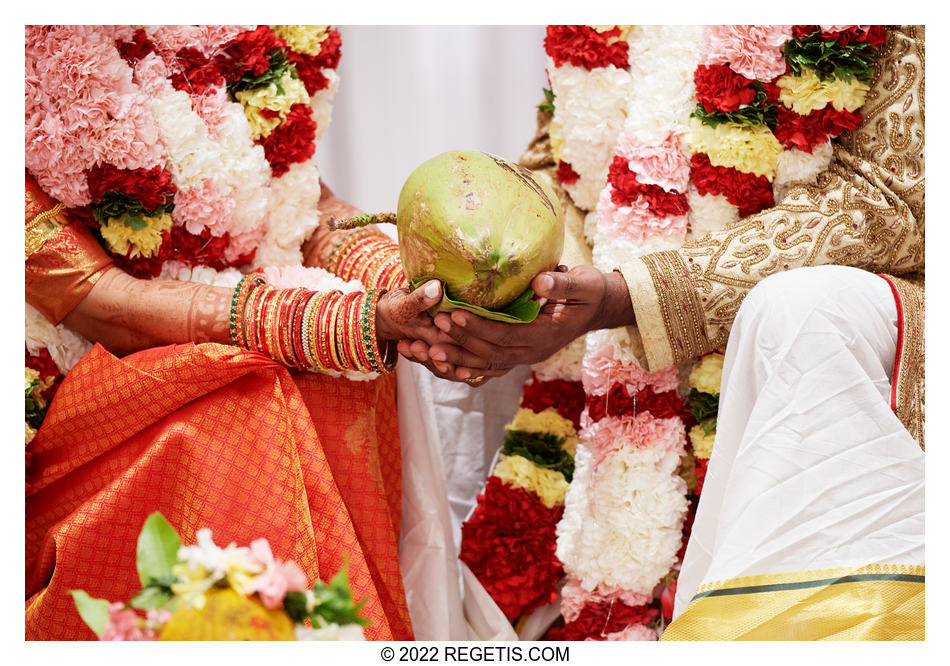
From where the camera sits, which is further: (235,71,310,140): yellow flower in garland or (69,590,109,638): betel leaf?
(235,71,310,140): yellow flower in garland

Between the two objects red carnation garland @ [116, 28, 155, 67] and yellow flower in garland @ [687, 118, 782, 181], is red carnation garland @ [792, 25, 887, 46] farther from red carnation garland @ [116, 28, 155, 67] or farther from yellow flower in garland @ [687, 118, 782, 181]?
red carnation garland @ [116, 28, 155, 67]

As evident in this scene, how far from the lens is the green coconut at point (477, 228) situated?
1409 mm

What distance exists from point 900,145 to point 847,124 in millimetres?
103

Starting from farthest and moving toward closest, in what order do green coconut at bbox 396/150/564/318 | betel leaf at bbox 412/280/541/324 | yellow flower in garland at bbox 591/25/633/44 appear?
yellow flower in garland at bbox 591/25/633/44
betel leaf at bbox 412/280/541/324
green coconut at bbox 396/150/564/318

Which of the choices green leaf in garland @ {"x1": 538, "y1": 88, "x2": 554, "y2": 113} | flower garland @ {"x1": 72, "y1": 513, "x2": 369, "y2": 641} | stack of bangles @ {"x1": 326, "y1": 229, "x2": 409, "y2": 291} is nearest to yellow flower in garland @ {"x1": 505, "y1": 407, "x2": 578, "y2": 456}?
stack of bangles @ {"x1": 326, "y1": 229, "x2": 409, "y2": 291}

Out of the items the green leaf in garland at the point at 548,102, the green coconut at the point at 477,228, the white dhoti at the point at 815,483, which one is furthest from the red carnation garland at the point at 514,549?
the green leaf in garland at the point at 548,102

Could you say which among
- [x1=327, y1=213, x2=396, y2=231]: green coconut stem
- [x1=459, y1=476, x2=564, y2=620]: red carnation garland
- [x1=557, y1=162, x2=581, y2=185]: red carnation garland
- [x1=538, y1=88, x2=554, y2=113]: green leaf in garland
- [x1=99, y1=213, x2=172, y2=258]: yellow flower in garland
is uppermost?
[x1=538, y1=88, x2=554, y2=113]: green leaf in garland

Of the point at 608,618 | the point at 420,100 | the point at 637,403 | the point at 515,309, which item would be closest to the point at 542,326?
the point at 515,309

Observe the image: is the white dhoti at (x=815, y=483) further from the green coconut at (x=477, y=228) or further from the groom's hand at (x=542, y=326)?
the green coconut at (x=477, y=228)

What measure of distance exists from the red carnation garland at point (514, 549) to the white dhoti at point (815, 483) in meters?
0.47

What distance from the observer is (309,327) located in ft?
5.23

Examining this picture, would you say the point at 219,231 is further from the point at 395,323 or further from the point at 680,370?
the point at 680,370

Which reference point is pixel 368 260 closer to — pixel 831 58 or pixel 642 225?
pixel 642 225

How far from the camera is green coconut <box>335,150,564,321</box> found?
1410 millimetres
